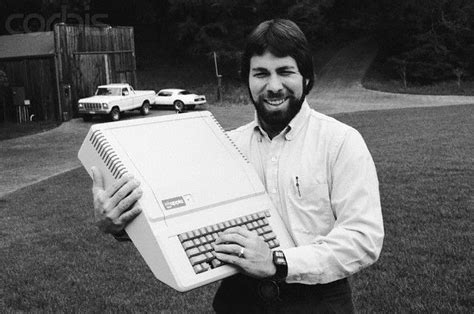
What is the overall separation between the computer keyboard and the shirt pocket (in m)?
0.09

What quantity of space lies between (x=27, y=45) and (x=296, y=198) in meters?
26.4

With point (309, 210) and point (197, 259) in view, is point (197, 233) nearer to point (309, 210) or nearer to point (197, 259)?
point (197, 259)

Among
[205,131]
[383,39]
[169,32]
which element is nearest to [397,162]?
[205,131]

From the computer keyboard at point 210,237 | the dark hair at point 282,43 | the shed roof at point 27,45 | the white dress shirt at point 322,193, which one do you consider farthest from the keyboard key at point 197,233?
the shed roof at point 27,45

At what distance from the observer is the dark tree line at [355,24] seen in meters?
30.8

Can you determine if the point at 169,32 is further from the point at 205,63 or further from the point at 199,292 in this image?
the point at 199,292

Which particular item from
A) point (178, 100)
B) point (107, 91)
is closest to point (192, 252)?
point (107, 91)

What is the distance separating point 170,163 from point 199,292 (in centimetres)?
349

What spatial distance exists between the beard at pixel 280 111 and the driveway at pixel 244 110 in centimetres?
991

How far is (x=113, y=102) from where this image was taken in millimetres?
22281

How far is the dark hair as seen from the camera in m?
1.98

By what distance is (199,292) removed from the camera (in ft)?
17.4

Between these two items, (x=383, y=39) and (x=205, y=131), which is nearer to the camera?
(x=205, y=131)

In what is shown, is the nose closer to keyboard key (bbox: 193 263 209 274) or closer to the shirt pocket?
the shirt pocket
